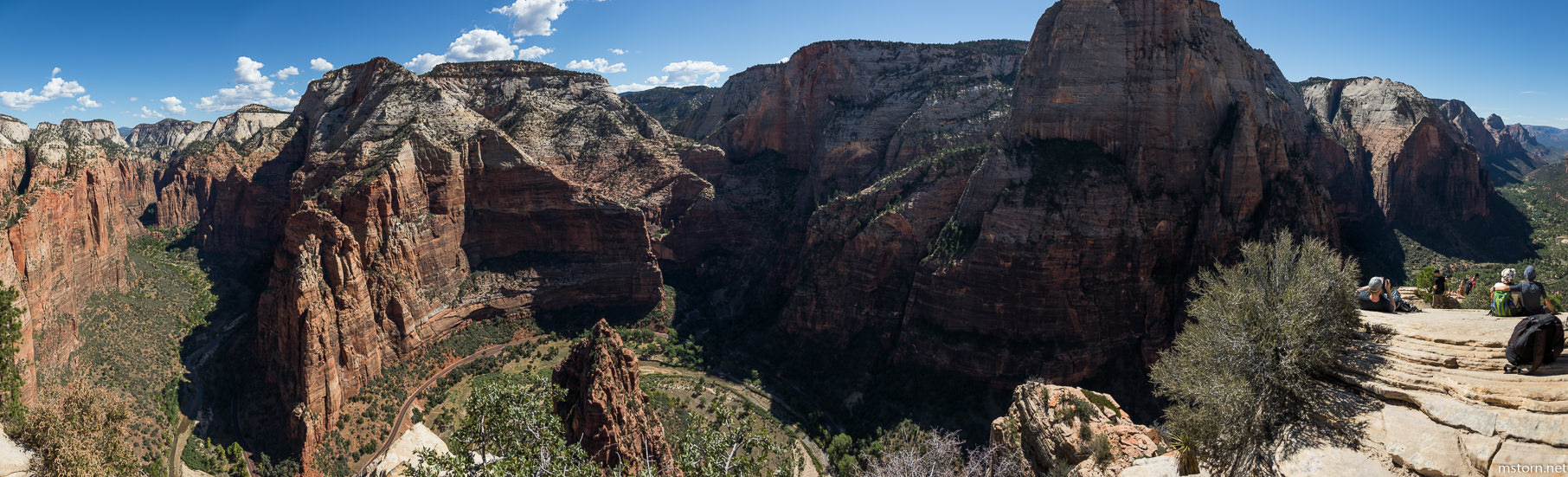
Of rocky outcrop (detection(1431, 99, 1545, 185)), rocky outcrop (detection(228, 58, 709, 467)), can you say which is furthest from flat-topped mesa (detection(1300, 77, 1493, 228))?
rocky outcrop (detection(228, 58, 709, 467))

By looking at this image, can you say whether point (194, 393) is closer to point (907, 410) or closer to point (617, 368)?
point (617, 368)

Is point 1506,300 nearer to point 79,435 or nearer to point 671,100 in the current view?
point 79,435

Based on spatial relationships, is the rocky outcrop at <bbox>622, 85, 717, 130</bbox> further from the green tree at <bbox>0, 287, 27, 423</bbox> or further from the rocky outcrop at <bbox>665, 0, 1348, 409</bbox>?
the green tree at <bbox>0, 287, 27, 423</bbox>

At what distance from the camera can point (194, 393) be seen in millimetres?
49281

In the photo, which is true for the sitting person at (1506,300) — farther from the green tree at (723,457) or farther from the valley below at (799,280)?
the green tree at (723,457)

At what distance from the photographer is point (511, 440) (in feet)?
58.3

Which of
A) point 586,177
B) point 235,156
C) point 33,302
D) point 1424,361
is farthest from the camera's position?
point 235,156

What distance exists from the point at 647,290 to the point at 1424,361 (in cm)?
6351

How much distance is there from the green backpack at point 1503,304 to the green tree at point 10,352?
175 feet

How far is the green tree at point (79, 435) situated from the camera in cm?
2241

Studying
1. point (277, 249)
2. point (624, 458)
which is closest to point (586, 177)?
point (277, 249)

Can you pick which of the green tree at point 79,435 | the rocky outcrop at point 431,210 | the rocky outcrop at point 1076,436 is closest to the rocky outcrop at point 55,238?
→ the rocky outcrop at point 431,210

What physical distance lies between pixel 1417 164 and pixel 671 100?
5668 inches

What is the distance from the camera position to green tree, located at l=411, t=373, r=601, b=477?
16422 millimetres
